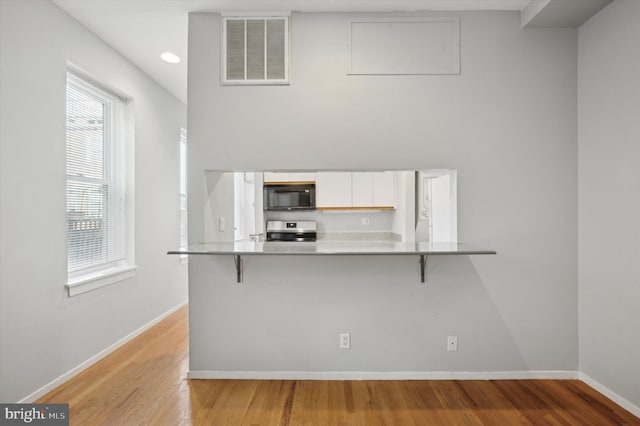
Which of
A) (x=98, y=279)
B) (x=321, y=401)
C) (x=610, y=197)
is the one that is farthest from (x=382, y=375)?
(x=98, y=279)

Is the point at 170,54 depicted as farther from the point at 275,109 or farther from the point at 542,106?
the point at 542,106

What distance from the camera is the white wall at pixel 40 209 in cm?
204

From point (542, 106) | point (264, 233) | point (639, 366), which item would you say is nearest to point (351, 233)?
point (264, 233)

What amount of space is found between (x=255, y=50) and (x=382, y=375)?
2554mm

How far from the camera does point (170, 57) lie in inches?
124

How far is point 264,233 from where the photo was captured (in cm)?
467

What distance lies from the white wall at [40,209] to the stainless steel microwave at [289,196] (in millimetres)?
1928

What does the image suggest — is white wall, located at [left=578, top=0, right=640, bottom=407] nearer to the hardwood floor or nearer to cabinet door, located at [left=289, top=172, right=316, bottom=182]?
the hardwood floor

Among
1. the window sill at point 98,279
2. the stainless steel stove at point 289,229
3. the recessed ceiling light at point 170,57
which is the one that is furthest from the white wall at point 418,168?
the stainless steel stove at point 289,229

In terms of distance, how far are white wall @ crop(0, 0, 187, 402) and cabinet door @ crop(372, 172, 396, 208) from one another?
2996mm

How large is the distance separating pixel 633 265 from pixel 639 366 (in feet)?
1.96

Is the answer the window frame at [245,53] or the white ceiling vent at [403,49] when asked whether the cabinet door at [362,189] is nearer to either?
the white ceiling vent at [403,49]

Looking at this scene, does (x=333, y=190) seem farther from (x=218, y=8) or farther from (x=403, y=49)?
(x=218, y=8)

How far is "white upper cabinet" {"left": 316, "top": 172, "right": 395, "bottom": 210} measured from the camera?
4512 millimetres
